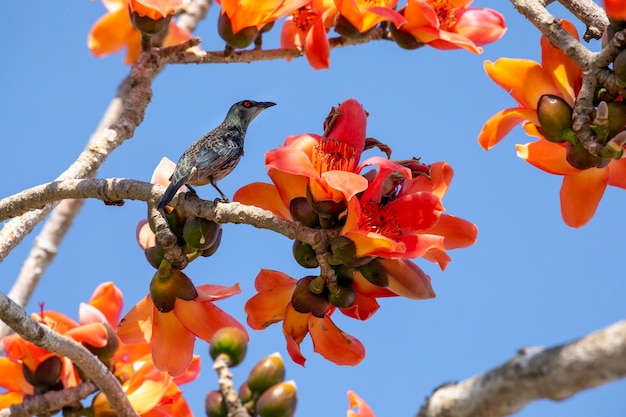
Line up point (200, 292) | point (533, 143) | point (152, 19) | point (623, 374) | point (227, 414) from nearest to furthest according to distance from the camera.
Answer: point (623, 374), point (227, 414), point (533, 143), point (200, 292), point (152, 19)

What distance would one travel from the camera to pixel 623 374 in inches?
34.7

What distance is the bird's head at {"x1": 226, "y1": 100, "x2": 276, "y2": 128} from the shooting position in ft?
10.4

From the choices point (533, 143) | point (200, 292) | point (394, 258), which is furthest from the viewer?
point (200, 292)

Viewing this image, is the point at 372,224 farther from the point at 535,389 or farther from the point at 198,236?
the point at 535,389

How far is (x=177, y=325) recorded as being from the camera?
1987 millimetres

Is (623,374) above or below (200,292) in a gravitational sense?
below

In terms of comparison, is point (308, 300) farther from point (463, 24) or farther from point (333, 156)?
point (463, 24)

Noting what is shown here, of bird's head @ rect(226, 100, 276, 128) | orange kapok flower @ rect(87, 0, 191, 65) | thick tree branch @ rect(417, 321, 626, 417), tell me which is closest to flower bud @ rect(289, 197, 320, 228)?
thick tree branch @ rect(417, 321, 626, 417)

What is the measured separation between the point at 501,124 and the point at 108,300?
48.2 inches

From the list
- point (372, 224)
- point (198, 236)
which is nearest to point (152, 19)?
point (198, 236)

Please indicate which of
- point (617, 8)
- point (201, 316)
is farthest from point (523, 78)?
point (201, 316)

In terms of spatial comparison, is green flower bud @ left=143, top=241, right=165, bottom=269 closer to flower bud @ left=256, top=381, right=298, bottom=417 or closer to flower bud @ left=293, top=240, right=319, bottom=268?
flower bud @ left=293, top=240, right=319, bottom=268

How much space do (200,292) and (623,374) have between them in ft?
3.95

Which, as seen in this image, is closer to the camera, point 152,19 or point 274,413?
point 274,413
